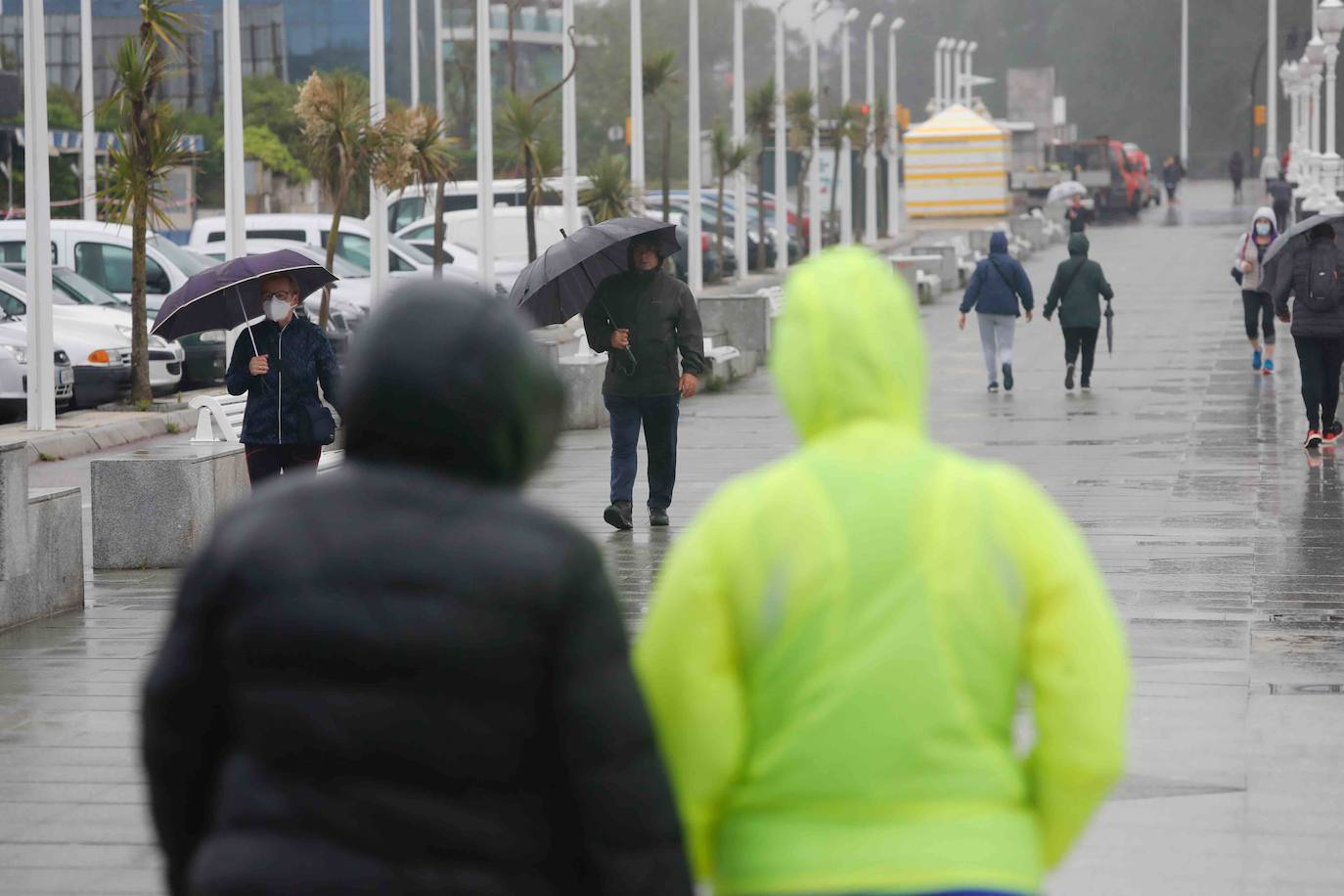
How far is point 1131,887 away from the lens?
5629 mm

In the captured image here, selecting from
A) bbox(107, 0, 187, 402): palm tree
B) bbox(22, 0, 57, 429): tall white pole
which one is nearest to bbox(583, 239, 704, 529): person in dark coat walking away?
bbox(22, 0, 57, 429): tall white pole

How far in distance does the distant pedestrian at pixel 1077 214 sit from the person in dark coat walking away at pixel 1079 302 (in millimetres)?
1405

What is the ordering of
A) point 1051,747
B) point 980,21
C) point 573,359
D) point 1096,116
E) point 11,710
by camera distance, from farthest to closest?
point 980,21 → point 1096,116 → point 573,359 → point 11,710 → point 1051,747

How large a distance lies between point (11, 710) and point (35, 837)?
1829mm

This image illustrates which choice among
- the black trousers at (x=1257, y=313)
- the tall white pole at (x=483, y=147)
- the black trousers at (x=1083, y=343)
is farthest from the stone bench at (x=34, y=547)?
the tall white pole at (x=483, y=147)

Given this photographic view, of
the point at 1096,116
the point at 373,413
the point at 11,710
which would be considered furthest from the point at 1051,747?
the point at 1096,116

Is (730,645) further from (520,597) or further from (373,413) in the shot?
(373,413)

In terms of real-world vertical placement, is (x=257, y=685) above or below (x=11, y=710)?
above

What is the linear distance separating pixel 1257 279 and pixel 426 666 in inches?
802

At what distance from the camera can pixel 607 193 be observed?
29.6 metres

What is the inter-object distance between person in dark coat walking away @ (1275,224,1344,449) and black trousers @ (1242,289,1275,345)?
20.7 ft

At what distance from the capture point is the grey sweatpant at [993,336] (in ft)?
68.1

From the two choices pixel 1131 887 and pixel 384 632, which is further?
pixel 1131 887

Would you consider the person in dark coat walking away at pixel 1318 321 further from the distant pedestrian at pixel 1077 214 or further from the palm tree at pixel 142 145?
the palm tree at pixel 142 145
